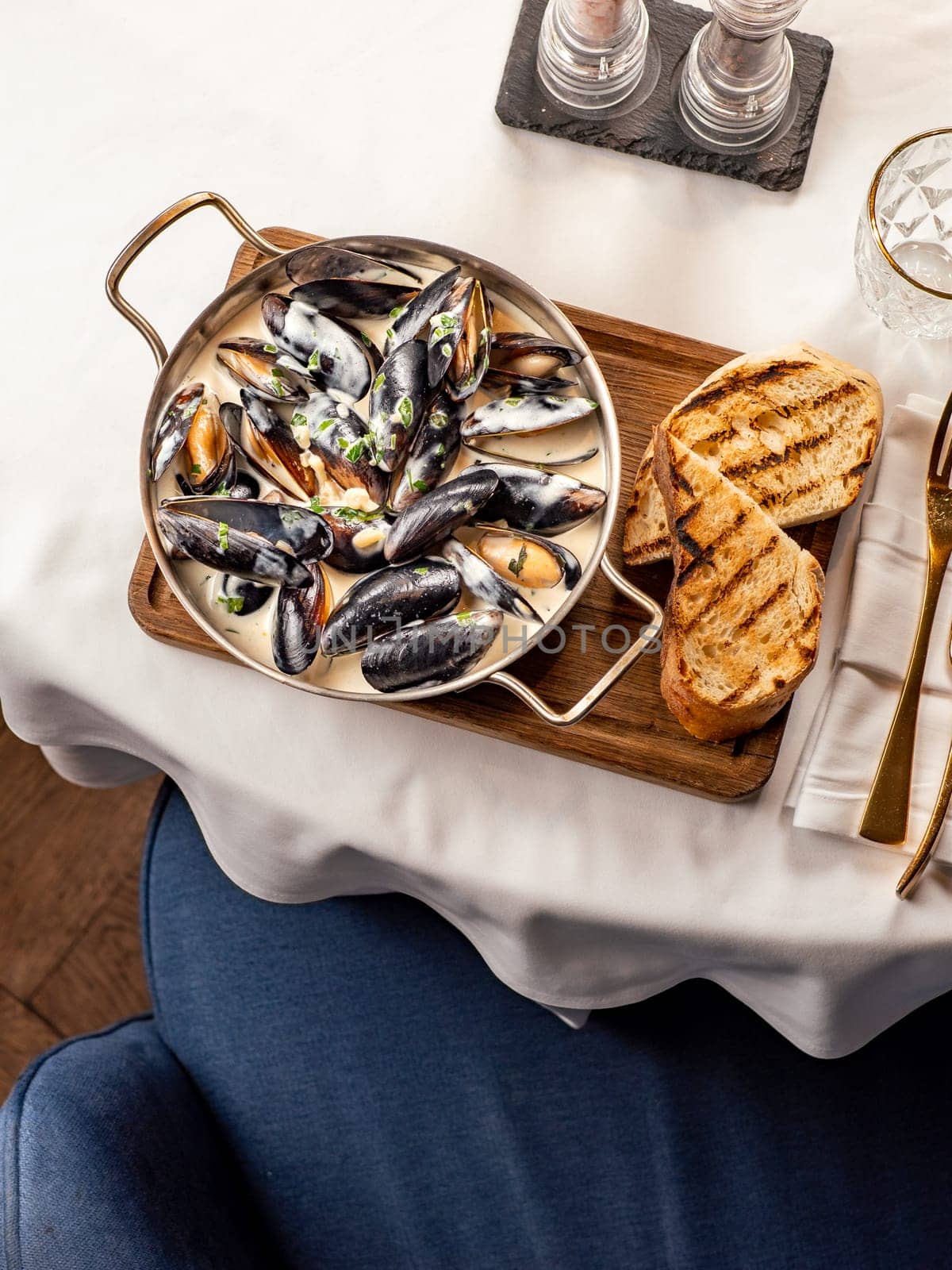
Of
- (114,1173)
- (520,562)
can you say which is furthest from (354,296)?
(114,1173)

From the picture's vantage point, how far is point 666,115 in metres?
0.92

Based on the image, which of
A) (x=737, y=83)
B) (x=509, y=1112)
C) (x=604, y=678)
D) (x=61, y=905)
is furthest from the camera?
(x=61, y=905)

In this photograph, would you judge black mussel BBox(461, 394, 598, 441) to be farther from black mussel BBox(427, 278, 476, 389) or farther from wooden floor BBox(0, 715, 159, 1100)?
wooden floor BBox(0, 715, 159, 1100)

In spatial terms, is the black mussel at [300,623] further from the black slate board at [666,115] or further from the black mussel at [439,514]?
the black slate board at [666,115]

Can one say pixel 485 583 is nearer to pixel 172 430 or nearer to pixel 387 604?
pixel 387 604

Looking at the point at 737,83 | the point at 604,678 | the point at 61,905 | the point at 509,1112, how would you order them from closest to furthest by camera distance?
the point at 604,678, the point at 737,83, the point at 509,1112, the point at 61,905

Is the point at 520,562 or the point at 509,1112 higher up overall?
the point at 520,562

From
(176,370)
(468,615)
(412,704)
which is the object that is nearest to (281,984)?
(412,704)

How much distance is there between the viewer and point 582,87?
2.94 ft

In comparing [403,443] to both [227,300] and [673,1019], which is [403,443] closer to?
[227,300]

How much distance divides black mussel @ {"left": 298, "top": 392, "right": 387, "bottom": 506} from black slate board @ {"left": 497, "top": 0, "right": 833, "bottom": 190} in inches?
13.1

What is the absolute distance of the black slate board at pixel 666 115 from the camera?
2.96 ft

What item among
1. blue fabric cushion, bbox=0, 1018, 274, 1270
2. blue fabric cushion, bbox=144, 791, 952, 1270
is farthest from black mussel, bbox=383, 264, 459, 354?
blue fabric cushion, bbox=0, 1018, 274, 1270

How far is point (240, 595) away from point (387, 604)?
122 mm
